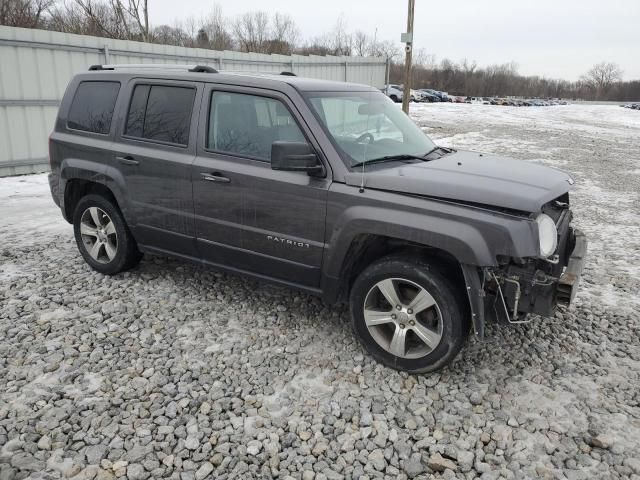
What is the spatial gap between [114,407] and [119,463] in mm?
492

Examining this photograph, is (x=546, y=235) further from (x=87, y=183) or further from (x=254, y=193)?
(x=87, y=183)

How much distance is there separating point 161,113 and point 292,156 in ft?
5.24

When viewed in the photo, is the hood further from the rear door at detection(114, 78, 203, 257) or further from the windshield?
the rear door at detection(114, 78, 203, 257)

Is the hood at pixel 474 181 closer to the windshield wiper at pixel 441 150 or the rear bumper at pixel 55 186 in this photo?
the windshield wiper at pixel 441 150

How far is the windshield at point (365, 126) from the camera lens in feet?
11.7

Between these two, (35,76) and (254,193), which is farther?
(35,76)

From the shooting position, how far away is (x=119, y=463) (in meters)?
2.54

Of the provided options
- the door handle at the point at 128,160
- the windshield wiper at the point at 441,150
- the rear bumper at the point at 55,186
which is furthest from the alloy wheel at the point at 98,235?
the windshield wiper at the point at 441,150

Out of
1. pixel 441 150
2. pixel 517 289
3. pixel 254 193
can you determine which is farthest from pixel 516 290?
pixel 254 193

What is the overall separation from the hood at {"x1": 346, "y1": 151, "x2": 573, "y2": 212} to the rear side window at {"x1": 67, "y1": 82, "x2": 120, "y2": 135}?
98.6 inches

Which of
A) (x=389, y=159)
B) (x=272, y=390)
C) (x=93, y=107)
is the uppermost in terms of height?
(x=93, y=107)

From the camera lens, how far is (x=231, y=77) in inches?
154

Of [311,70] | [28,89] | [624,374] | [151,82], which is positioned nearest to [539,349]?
[624,374]

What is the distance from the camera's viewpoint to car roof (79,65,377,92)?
148 inches
